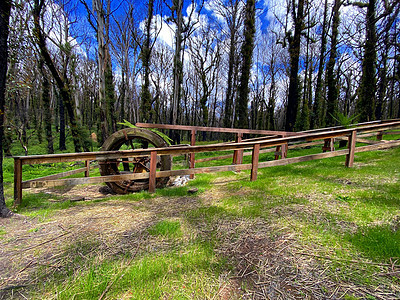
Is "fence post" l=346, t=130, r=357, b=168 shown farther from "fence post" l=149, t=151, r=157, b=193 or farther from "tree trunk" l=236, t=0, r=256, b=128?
"tree trunk" l=236, t=0, r=256, b=128

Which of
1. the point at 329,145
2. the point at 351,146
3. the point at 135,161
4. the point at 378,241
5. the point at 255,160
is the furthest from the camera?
the point at 329,145

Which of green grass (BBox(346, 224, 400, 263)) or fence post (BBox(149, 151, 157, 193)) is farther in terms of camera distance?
fence post (BBox(149, 151, 157, 193))

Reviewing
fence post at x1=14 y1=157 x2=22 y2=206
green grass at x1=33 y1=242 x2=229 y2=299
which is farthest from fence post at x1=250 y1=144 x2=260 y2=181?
fence post at x1=14 y1=157 x2=22 y2=206

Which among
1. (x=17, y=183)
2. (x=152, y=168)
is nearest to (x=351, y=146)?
(x=152, y=168)

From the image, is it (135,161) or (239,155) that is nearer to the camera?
(135,161)

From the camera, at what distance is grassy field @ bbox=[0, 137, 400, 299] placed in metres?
1.61

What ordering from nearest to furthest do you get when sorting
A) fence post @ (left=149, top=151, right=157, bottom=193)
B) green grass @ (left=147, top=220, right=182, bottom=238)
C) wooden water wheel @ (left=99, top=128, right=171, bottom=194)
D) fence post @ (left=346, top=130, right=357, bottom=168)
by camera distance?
1. green grass @ (left=147, top=220, right=182, bottom=238)
2. fence post @ (left=149, top=151, right=157, bottom=193)
3. fence post @ (left=346, top=130, right=357, bottom=168)
4. wooden water wheel @ (left=99, top=128, right=171, bottom=194)

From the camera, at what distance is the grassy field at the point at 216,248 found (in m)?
1.61

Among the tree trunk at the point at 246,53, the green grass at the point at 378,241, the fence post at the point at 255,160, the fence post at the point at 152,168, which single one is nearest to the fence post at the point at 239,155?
the fence post at the point at 255,160

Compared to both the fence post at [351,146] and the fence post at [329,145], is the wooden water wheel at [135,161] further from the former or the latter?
the fence post at [329,145]

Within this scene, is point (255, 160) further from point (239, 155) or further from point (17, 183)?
point (17, 183)

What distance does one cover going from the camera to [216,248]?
2193 mm

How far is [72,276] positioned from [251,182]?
385 cm

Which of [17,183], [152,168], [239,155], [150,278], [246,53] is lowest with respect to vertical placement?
[150,278]
